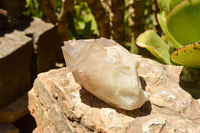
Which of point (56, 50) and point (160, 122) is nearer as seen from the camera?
point (160, 122)

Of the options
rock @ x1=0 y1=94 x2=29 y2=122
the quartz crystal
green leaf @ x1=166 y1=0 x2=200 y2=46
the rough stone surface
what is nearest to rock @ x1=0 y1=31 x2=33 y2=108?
rock @ x1=0 y1=94 x2=29 y2=122

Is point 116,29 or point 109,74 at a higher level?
point 109,74

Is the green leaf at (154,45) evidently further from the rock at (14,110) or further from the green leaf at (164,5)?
the rock at (14,110)

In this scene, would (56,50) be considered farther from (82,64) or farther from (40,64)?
(82,64)

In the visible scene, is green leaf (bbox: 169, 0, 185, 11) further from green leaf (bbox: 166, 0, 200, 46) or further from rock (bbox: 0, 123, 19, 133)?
rock (bbox: 0, 123, 19, 133)

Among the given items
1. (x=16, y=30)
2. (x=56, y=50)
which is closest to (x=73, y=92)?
(x=16, y=30)

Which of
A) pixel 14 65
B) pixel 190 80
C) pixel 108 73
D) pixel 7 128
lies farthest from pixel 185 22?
pixel 7 128

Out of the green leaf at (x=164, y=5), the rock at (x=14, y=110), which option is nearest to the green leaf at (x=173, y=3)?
the green leaf at (x=164, y=5)

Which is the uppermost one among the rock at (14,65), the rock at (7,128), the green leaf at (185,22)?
the green leaf at (185,22)
